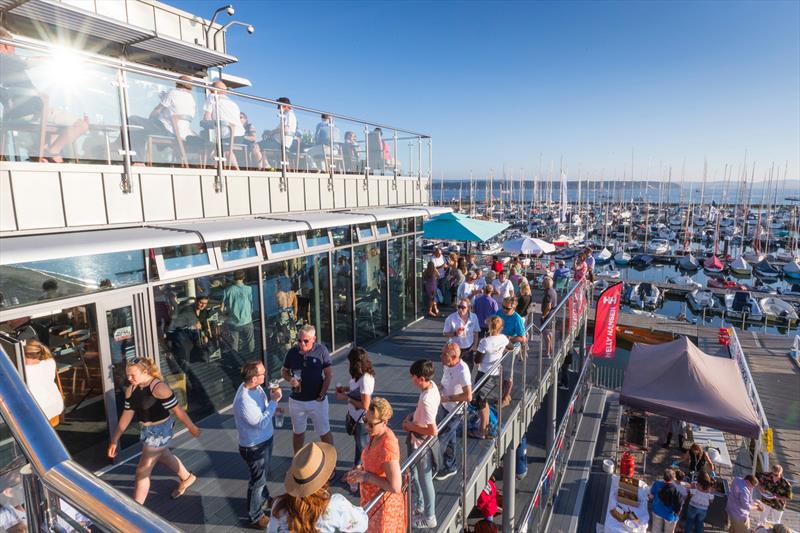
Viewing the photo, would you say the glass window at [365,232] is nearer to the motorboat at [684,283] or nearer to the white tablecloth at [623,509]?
the white tablecloth at [623,509]

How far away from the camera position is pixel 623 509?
10.6 m

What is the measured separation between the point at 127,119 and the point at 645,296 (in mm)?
38761

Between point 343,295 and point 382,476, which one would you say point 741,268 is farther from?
point 382,476

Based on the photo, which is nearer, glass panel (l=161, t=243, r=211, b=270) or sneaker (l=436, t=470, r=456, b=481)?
sneaker (l=436, t=470, r=456, b=481)

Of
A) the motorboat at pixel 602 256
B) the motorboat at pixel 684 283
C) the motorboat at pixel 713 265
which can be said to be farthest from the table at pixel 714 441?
the motorboat at pixel 713 265

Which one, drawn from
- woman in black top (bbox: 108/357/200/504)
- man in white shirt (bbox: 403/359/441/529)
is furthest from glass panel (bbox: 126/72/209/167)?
man in white shirt (bbox: 403/359/441/529)

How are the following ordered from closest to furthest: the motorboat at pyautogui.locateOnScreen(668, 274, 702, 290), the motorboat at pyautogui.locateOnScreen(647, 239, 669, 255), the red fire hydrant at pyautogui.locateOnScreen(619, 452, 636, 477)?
1. the red fire hydrant at pyautogui.locateOnScreen(619, 452, 636, 477)
2. the motorboat at pyautogui.locateOnScreen(668, 274, 702, 290)
3. the motorboat at pyautogui.locateOnScreen(647, 239, 669, 255)

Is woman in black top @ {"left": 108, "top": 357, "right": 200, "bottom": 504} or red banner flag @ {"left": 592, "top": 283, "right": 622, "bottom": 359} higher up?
woman in black top @ {"left": 108, "top": 357, "right": 200, "bottom": 504}

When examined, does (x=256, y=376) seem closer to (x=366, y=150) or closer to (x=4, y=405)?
(x=4, y=405)

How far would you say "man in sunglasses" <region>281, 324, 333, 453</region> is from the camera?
523 centimetres

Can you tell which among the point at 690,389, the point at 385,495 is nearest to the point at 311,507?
the point at 385,495

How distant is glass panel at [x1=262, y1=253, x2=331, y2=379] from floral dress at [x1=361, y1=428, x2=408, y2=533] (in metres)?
4.66

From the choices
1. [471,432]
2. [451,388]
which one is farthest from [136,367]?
[471,432]

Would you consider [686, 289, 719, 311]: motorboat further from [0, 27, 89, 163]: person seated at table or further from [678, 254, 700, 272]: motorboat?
[0, 27, 89, 163]: person seated at table
